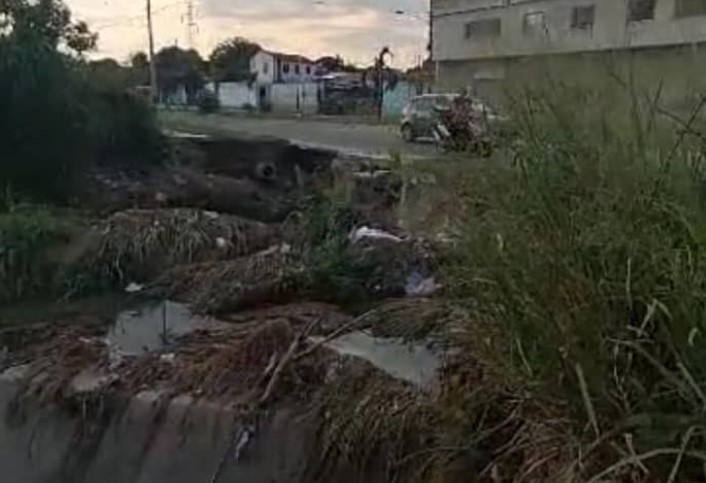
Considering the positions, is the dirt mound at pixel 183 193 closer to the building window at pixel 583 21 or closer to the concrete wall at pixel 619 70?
the building window at pixel 583 21

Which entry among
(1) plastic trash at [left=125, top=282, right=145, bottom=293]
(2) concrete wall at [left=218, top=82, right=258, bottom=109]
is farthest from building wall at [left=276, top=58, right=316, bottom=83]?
(1) plastic trash at [left=125, top=282, right=145, bottom=293]

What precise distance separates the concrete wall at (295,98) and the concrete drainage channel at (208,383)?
90.9ft

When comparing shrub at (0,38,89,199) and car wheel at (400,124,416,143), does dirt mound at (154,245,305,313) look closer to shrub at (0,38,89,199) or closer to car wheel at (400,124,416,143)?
car wheel at (400,124,416,143)

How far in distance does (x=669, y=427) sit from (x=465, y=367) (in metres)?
0.93

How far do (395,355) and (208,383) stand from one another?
668 millimetres

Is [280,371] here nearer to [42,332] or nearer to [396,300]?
[396,300]

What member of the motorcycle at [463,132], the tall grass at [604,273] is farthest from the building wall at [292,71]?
the tall grass at [604,273]

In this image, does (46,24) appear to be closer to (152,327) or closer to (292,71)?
(152,327)

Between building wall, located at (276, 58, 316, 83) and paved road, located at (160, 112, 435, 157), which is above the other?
paved road, located at (160, 112, 435, 157)

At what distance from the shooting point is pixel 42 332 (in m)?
4.76

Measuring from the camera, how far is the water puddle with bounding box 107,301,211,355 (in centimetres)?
445

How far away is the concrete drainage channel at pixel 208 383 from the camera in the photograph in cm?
327

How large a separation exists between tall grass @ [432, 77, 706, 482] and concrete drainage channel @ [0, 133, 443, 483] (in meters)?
0.75

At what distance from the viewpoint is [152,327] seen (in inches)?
189
